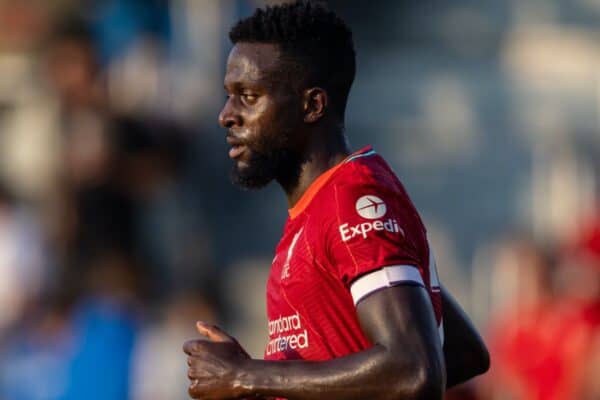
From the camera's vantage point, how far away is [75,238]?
962 centimetres

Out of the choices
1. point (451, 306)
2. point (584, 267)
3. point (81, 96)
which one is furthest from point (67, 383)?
point (451, 306)

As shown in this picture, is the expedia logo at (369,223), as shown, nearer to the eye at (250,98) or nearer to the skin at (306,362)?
the skin at (306,362)

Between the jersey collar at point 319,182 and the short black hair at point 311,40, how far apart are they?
0.20 m

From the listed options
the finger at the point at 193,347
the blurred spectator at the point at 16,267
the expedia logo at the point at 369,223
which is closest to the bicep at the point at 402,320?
the expedia logo at the point at 369,223

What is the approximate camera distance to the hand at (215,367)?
427 centimetres

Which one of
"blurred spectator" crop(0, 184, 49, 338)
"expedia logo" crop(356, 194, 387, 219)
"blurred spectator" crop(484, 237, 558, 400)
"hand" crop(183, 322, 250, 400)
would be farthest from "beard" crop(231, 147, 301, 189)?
"blurred spectator" crop(0, 184, 49, 338)

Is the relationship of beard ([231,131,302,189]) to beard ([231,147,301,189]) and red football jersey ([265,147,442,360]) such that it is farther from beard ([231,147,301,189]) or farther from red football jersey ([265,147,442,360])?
red football jersey ([265,147,442,360])

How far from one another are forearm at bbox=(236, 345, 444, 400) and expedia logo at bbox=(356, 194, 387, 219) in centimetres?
41

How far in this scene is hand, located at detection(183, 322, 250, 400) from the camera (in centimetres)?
427

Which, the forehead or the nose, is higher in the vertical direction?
the forehead

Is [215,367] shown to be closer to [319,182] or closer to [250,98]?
[319,182]

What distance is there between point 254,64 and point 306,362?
103 centimetres

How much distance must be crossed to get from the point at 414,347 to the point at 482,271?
19.7 ft

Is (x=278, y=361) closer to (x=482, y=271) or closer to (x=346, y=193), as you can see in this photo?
(x=346, y=193)
